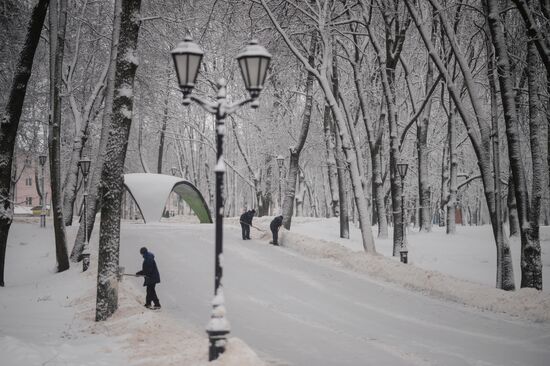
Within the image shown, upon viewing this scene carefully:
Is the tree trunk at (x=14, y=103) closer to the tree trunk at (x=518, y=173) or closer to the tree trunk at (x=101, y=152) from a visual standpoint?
the tree trunk at (x=101, y=152)

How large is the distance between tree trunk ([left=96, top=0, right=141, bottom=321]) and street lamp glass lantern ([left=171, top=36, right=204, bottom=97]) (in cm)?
419

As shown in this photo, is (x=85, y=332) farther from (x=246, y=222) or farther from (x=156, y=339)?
(x=246, y=222)

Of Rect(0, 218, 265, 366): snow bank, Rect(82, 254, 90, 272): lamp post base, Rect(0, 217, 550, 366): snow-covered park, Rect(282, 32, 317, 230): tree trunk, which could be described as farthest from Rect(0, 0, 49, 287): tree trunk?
Rect(282, 32, 317, 230): tree trunk

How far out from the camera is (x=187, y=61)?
6273 mm

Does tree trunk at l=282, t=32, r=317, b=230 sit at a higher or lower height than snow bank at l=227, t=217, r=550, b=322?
higher

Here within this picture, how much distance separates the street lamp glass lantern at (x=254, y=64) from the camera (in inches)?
244

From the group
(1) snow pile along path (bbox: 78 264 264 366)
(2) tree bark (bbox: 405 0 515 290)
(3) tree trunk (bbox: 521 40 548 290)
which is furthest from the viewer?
(2) tree bark (bbox: 405 0 515 290)

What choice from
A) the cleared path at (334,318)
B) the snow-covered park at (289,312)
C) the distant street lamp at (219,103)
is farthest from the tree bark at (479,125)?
the distant street lamp at (219,103)

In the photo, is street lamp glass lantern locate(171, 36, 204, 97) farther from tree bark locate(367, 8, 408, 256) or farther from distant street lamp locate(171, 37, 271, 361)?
tree bark locate(367, 8, 408, 256)

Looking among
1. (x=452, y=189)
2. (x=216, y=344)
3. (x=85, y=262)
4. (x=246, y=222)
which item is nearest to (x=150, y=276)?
(x=216, y=344)

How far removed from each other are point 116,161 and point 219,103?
4.60 m

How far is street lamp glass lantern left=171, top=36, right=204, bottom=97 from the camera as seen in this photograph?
20.5 feet

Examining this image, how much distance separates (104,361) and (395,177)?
13.1 meters

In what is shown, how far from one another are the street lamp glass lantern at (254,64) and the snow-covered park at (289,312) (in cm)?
345
